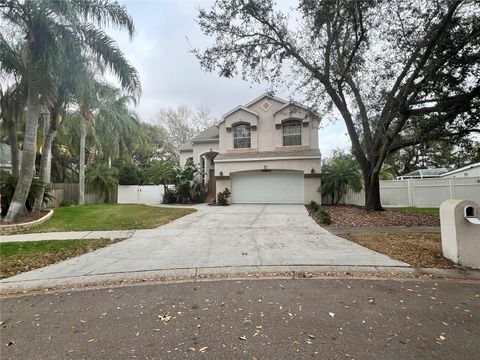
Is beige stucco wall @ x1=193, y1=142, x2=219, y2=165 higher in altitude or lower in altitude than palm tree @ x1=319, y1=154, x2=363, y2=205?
higher

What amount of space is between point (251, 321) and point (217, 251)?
3294mm

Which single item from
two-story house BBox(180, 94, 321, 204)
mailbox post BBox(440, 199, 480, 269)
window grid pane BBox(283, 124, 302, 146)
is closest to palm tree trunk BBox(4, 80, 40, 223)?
two-story house BBox(180, 94, 321, 204)

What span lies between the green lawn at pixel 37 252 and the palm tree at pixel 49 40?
3.67 meters

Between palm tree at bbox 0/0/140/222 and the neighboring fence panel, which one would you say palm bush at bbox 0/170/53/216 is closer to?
palm tree at bbox 0/0/140/222

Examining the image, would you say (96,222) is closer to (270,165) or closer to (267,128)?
(270,165)

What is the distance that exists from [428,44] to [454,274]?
7160 mm

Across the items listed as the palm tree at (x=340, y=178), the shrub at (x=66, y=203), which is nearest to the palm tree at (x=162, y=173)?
the shrub at (x=66, y=203)

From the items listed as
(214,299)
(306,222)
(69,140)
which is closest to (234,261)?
(214,299)

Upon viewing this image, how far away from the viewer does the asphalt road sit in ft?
9.05

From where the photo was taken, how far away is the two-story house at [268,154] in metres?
17.5

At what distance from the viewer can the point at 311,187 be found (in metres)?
17.4

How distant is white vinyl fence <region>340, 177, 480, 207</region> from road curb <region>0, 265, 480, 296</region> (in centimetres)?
1140

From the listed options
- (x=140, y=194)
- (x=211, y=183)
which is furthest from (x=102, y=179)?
(x=211, y=183)

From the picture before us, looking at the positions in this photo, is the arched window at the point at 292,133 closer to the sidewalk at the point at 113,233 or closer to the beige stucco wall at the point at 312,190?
the beige stucco wall at the point at 312,190
